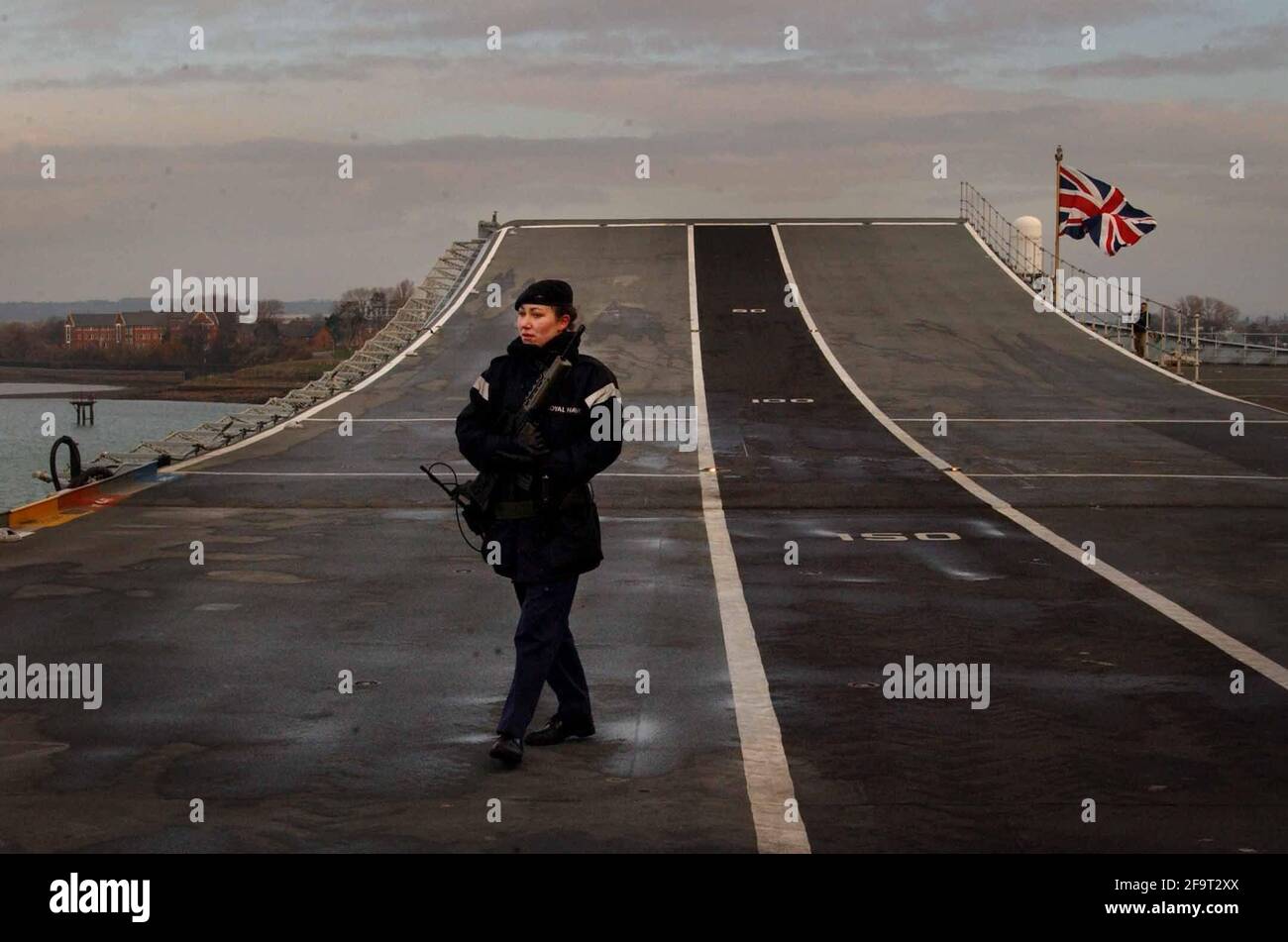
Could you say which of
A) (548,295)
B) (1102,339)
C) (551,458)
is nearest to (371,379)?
(1102,339)

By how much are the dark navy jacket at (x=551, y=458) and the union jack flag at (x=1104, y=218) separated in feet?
138

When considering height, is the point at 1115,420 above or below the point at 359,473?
above

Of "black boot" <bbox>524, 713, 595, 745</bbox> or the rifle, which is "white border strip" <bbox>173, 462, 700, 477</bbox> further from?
the rifle

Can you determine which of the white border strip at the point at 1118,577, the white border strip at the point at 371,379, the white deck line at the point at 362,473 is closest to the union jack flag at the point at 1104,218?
the white border strip at the point at 371,379

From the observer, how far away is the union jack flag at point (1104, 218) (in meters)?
48.8

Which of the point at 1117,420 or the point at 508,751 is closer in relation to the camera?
the point at 508,751

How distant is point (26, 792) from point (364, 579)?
682 cm

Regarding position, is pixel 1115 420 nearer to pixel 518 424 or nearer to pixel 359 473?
pixel 359 473

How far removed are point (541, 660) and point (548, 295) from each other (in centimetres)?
189

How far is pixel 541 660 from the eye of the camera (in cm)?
906

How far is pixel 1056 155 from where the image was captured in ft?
170

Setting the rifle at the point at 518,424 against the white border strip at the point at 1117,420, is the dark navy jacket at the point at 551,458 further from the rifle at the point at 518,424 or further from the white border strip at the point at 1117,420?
the white border strip at the point at 1117,420
